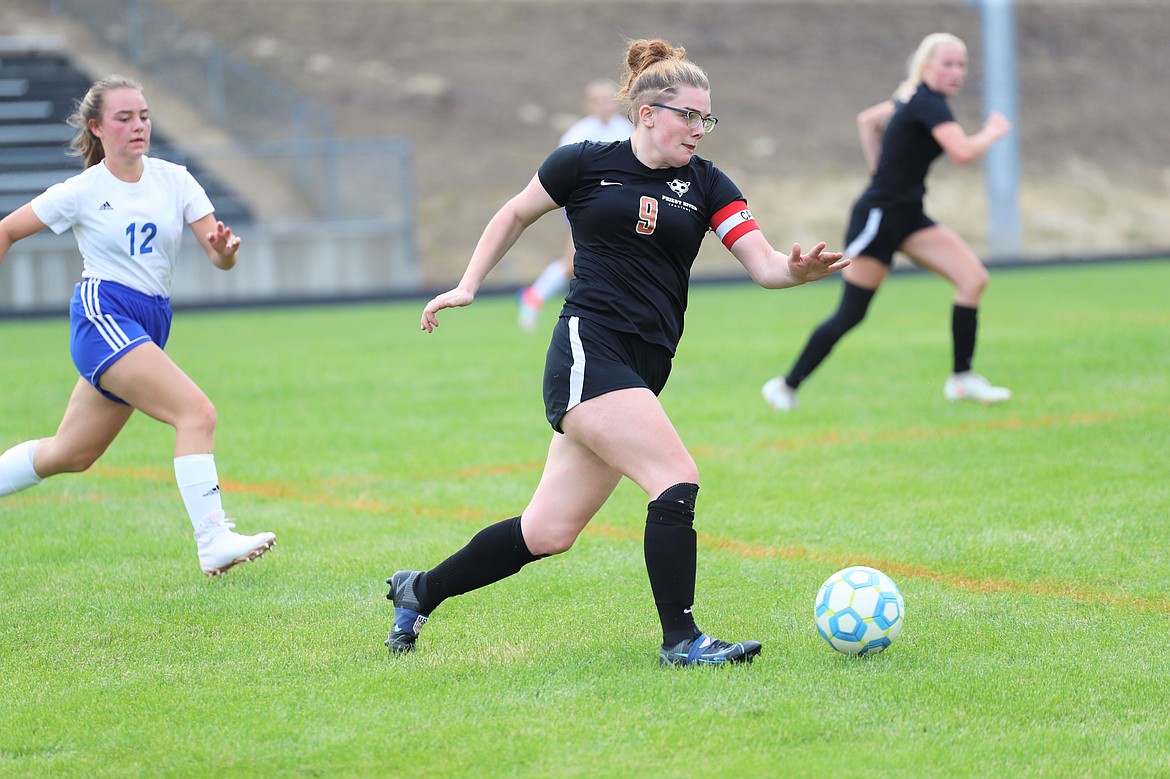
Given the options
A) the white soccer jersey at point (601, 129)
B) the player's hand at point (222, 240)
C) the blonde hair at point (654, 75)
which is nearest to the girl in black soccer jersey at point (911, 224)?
the white soccer jersey at point (601, 129)

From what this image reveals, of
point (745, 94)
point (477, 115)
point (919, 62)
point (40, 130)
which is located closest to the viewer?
point (919, 62)

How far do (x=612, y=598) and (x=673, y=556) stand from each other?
99cm

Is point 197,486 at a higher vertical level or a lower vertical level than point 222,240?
lower

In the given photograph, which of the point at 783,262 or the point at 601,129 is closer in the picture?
the point at 783,262

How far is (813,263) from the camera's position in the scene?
168 inches

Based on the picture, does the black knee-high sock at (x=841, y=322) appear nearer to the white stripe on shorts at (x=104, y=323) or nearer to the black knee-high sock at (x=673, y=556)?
the white stripe on shorts at (x=104, y=323)

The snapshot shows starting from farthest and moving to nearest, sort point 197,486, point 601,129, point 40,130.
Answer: point 40,130, point 601,129, point 197,486

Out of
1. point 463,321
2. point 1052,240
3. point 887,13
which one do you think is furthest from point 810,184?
point 463,321

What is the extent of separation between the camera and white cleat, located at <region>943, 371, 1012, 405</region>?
943 centimetres

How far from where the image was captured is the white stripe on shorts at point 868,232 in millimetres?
9164

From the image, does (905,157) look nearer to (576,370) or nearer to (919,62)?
(919,62)

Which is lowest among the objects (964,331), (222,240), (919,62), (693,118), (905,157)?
(964,331)

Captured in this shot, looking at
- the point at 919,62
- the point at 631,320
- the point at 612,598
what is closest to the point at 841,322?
the point at 919,62

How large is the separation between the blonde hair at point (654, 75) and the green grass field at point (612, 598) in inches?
70.9
